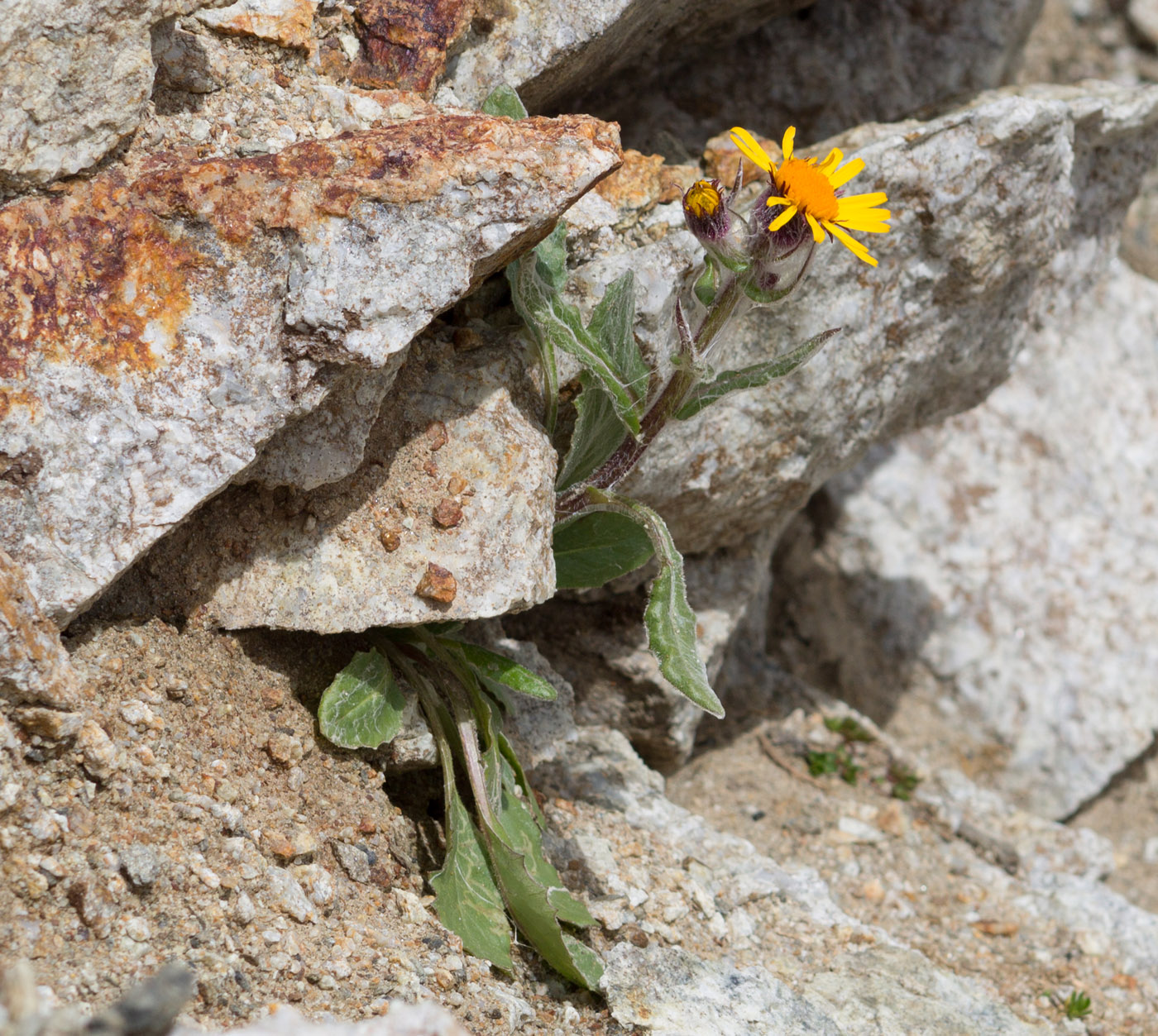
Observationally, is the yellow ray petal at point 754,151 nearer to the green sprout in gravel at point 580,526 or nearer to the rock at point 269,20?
the green sprout in gravel at point 580,526

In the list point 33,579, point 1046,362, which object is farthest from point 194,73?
point 1046,362

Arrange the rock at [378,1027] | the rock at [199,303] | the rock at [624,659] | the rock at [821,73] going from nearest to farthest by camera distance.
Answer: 1. the rock at [378,1027]
2. the rock at [199,303]
3. the rock at [624,659]
4. the rock at [821,73]

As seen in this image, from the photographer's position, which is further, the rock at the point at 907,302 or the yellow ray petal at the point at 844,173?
the rock at the point at 907,302

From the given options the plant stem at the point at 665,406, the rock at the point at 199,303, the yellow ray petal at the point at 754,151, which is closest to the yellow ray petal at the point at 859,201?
the yellow ray petal at the point at 754,151

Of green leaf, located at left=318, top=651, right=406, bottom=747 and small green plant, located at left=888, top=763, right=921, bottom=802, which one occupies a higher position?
small green plant, located at left=888, top=763, right=921, bottom=802

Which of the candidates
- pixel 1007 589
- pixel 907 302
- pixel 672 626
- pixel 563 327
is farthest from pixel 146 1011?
pixel 1007 589

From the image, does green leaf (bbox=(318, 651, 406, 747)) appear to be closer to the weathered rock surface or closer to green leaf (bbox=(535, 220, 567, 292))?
the weathered rock surface

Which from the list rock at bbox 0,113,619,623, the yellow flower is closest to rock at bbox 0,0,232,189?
rock at bbox 0,113,619,623
